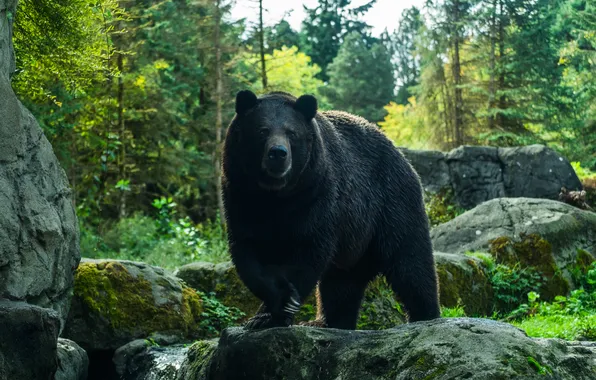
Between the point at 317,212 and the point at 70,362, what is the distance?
3.08m

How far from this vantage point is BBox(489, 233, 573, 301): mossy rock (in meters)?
11.9

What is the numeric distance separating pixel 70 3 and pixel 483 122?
66.4 ft

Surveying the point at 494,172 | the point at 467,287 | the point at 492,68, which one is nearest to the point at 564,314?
the point at 467,287

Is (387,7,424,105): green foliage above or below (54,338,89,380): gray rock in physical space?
above

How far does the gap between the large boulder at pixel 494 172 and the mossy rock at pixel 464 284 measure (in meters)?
6.72

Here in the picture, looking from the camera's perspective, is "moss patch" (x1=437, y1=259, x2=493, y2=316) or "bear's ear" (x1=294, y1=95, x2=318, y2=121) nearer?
"bear's ear" (x1=294, y1=95, x2=318, y2=121)

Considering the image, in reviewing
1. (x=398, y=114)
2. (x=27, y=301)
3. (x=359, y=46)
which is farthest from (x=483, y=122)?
(x=359, y=46)

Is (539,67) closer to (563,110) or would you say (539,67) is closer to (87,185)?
(563,110)

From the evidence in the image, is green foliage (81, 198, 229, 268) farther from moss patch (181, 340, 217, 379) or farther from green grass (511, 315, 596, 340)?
moss patch (181, 340, 217, 379)

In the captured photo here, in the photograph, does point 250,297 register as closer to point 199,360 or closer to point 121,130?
point 199,360

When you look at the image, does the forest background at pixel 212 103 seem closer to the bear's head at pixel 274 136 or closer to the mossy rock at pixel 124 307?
the mossy rock at pixel 124 307

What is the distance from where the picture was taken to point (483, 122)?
85.6 ft

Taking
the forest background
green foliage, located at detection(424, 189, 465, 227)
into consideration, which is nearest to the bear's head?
the forest background

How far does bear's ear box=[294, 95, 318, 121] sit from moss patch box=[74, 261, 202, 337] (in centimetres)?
375
